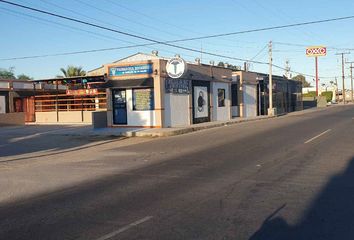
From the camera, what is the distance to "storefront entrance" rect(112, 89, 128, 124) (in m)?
28.6

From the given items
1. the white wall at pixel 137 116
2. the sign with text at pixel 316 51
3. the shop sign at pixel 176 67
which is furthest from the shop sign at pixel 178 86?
the sign with text at pixel 316 51

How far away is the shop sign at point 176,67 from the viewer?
2648cm

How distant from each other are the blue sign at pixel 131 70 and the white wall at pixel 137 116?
118 cm

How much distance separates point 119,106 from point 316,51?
6065cm

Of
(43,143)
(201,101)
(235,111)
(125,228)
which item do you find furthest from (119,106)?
(125,228)

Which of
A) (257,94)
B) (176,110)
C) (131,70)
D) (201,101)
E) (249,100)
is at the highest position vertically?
(131,70)

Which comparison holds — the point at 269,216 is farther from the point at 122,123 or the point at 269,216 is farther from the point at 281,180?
the point at 122,123

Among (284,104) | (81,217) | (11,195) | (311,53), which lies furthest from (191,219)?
(311,53)

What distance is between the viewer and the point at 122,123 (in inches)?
1130

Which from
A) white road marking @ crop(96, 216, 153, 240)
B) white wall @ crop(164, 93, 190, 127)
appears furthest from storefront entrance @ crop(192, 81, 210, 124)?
white road marking @ crop(96, 216, 153, 240)

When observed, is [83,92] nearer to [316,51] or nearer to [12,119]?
[12,119]

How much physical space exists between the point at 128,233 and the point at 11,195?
4212 millimetres

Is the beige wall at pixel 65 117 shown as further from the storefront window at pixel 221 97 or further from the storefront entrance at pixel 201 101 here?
the storefront window at pixel 221 97

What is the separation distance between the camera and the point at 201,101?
107 ft
